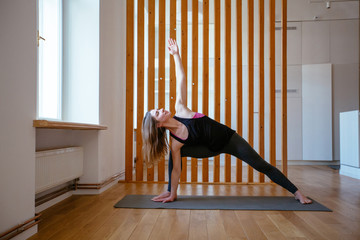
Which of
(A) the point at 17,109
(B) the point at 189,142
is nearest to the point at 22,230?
(A) the point at 17,109

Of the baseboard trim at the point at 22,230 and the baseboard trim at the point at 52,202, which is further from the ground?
the baseboard trim at the point at 22,230

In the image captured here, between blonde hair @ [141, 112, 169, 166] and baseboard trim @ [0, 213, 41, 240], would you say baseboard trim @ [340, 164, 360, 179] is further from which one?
baseboard trim @ [0, 213, 41, 240]

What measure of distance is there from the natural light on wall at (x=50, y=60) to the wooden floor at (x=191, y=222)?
84cm

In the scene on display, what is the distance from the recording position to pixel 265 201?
232 centimetres

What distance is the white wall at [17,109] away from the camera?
1.33m

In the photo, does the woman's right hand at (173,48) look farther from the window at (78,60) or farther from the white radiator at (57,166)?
the white radiator at (57,166)

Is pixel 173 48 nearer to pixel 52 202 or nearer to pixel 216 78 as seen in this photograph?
pixel 216 78

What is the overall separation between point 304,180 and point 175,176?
1.97 metres

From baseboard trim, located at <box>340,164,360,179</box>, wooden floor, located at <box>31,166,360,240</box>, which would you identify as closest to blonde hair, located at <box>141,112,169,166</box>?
wooden floor, located at <box>31,166,360,240</box>

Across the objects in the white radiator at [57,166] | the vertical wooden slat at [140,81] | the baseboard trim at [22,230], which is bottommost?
the baseboard trim at [22,230]

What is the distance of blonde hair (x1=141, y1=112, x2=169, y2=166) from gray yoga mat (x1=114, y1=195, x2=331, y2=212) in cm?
35

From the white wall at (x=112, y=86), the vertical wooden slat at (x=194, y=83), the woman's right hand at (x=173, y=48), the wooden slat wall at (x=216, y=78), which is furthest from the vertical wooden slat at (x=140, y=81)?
the woman's right hand at (x=173, y=48)

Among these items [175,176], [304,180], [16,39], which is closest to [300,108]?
[304,180]


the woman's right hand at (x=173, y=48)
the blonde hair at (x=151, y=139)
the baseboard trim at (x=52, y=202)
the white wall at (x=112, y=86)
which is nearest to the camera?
the baseboard trim at (x=52, y=202)
